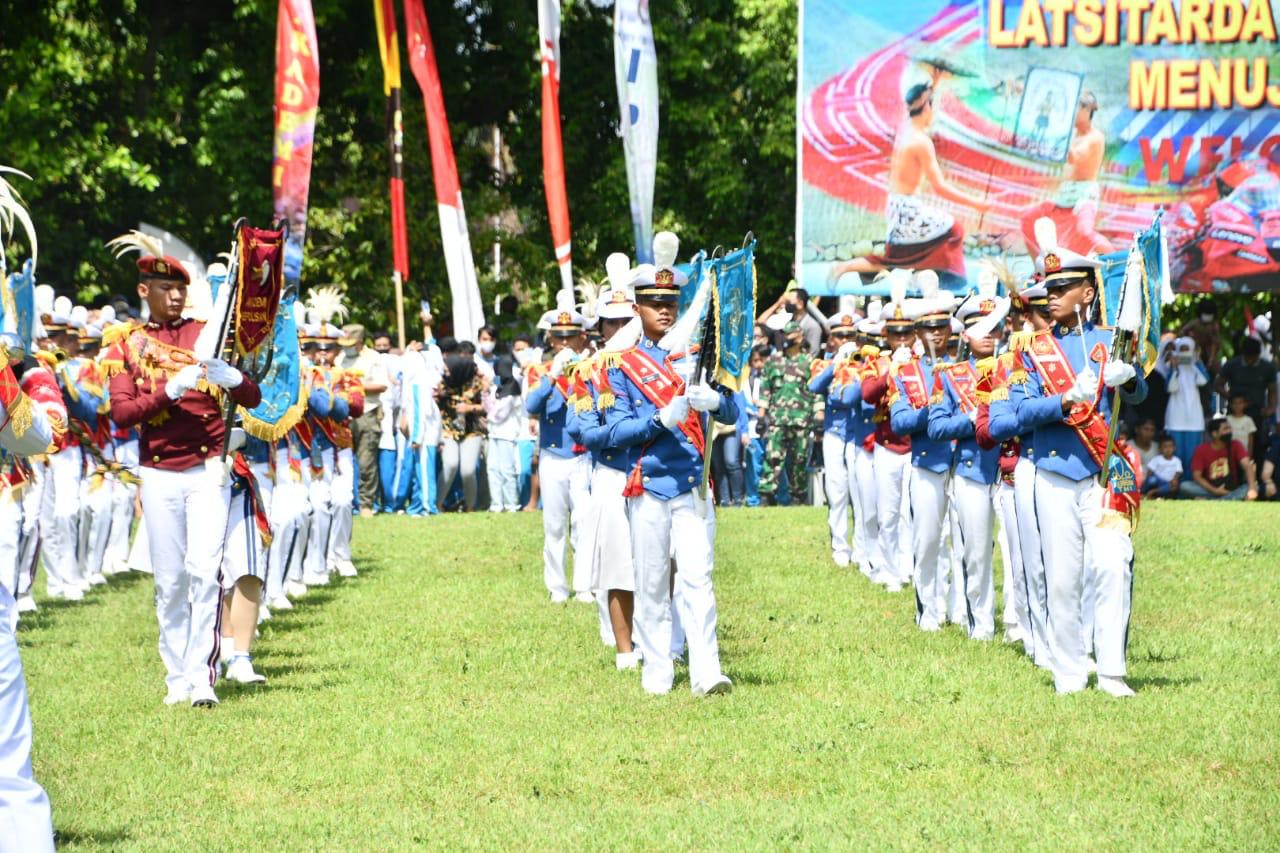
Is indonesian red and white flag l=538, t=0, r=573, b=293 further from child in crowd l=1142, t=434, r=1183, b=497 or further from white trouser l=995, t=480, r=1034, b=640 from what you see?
white trouser l=995, t=480, r=1034, b=640

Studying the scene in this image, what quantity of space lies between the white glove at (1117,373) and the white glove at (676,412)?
1.99m

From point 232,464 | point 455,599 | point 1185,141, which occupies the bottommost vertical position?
point 455,599

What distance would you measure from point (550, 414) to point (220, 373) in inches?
209

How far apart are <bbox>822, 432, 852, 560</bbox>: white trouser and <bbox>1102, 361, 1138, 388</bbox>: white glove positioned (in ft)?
23.6

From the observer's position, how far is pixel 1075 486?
34.1 ft

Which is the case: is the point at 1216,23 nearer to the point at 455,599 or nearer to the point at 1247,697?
the point at 455,599

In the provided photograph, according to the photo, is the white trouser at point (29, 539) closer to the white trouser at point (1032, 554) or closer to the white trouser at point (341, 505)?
the white trouser at point (341, 505)

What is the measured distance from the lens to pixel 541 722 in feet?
32.9

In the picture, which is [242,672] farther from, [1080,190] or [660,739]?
[1080,190]

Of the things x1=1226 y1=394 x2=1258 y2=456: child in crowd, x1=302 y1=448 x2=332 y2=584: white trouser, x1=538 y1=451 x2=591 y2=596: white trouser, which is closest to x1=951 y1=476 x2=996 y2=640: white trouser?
x1=538 y1=451 x2=591 y2=596: white trouser

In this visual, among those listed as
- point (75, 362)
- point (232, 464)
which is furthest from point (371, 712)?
point (75, 362)

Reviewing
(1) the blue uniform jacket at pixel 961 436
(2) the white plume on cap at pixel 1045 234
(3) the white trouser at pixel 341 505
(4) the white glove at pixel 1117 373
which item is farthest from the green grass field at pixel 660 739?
(3) the white trouser at pixel 341 505

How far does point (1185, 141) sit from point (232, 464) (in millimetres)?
17769

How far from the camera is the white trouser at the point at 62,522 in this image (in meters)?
16.4
